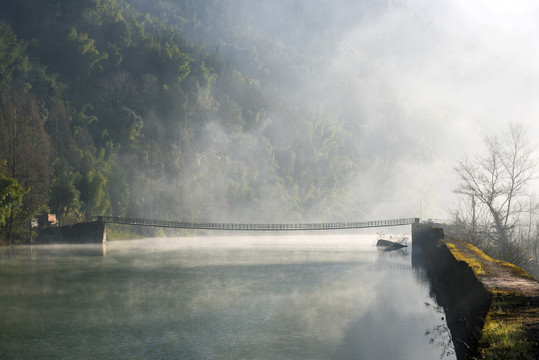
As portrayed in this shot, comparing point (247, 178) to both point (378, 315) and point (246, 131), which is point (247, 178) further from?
point (378, 315)

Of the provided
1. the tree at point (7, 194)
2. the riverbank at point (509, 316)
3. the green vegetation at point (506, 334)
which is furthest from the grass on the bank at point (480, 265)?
the tree at point (7, 194)

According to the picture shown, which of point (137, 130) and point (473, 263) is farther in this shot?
point (137, 130)

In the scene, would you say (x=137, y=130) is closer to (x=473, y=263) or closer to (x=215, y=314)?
(x=215, y=314)

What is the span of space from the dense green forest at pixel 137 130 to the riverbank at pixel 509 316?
6031cm

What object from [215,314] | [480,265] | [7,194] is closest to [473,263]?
[480,265]

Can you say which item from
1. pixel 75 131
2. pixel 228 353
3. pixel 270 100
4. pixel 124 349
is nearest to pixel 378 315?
pixel 228 353

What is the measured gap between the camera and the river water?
19.6m

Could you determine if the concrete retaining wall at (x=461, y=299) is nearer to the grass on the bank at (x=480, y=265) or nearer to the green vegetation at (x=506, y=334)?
the grass on the bank at (x=480, y=265)

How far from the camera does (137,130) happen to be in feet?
406

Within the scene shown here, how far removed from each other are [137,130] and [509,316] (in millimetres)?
115994

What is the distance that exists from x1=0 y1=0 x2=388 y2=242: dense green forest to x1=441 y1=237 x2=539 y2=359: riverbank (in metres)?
60.3

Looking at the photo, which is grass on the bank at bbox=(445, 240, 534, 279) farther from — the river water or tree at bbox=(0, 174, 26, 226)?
tree at bbox=(0, 174, 26, 226)

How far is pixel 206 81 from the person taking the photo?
158 m

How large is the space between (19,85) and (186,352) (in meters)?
107
